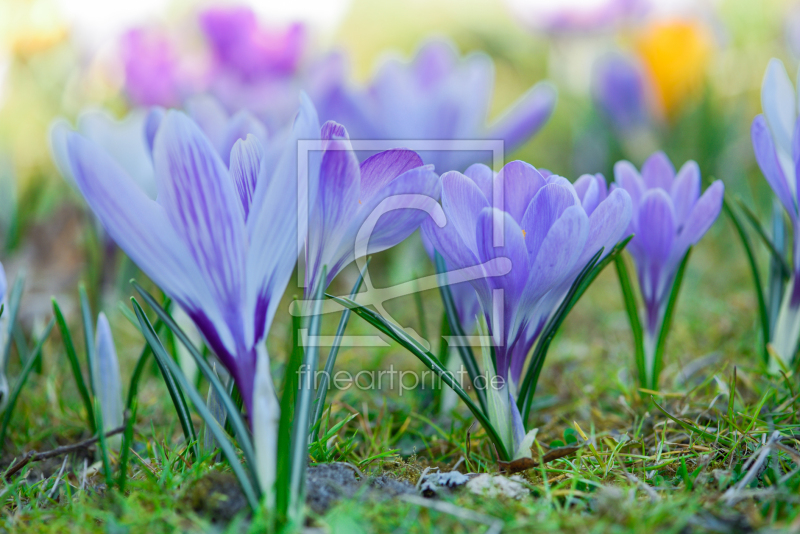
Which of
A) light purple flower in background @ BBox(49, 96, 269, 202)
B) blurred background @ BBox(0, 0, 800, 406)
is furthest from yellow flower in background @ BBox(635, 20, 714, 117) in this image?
light purple flower in background @ BBox(49, 96, 269, 202)

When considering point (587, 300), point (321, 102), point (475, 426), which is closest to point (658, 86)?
point (587, 300)

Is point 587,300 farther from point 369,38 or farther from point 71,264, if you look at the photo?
point 369,38

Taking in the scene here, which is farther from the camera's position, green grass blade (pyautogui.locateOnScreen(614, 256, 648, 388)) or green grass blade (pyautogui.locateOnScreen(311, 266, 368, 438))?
green grass blade (pyautogui.locateOnScreen(614, 256, 648, 388))

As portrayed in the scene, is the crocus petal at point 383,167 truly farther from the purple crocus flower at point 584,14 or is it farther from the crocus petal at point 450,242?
the purple crocus flower at point 584,14

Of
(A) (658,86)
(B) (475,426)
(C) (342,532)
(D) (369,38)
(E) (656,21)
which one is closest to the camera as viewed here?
(C) (342,532)

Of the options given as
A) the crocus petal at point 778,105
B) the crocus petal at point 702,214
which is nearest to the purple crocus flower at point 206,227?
the crocus petal at point 702,214

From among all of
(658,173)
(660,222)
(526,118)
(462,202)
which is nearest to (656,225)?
(660,222)

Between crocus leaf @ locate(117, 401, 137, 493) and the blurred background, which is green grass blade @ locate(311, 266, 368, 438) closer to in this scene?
crocus leaf @ locate(117, 401, 137, 493)
